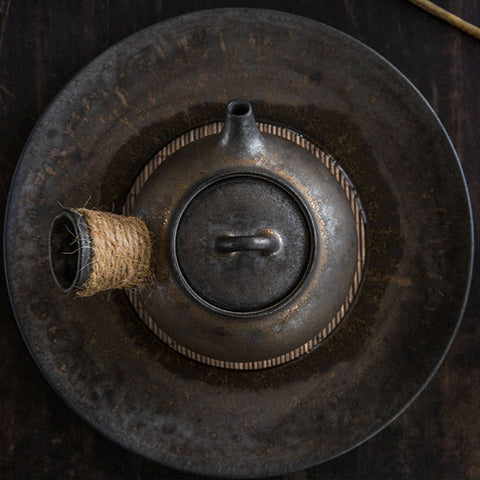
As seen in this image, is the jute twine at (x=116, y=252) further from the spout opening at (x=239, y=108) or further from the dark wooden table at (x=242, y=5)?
the dark wooden table at (x=242, y=5)

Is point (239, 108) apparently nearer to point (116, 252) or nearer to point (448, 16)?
point (116, 252)

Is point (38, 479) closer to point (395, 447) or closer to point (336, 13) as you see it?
point (395, 447)

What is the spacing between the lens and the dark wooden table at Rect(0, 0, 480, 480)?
891 mm

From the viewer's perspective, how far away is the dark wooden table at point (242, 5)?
891 mm

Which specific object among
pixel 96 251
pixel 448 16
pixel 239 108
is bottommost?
pixel 96 251

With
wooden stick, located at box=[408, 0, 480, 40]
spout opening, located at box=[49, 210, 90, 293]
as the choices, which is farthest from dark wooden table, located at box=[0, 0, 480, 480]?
spout opening, located at box=[49, 210, 90, 293]

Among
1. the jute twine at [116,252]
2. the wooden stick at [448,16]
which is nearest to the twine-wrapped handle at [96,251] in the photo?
the jute twine at [116,252]

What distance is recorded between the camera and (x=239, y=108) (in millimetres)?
578

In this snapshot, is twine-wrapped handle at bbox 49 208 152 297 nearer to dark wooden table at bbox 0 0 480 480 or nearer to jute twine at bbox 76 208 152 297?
jute twine at bbox 76 208 152 297

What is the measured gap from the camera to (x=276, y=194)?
1.97 ft

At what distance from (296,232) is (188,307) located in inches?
6.5

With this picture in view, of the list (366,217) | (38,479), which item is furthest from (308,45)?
(38,479)

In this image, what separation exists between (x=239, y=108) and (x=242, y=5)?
0.41 metres

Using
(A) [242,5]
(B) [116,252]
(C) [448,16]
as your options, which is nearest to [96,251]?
(B) [116,252]
